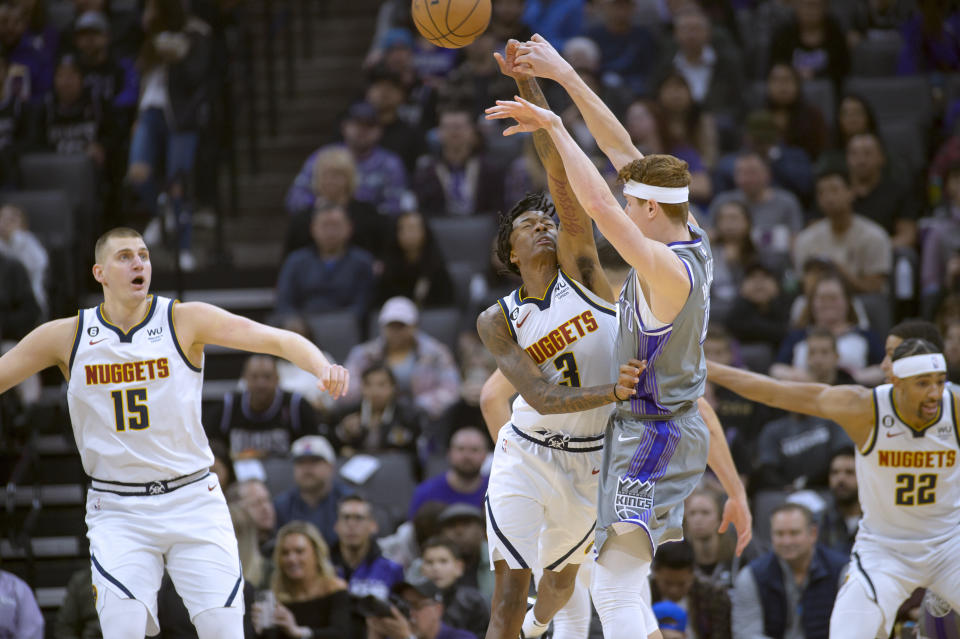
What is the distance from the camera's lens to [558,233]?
6.71 m

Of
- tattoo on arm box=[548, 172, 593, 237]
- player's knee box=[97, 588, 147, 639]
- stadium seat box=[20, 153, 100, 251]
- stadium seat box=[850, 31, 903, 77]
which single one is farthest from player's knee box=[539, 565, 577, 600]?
stadium seat box=[850, 31, 903, 77]

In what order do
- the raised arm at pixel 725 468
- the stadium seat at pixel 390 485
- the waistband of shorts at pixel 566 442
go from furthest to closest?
the stadium seat at pixel 390 485, the raised arm at pixel 725 468, the waistband of shorts at pixel 566 442

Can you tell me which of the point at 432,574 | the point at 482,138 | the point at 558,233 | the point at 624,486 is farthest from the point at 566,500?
the point at 482,138

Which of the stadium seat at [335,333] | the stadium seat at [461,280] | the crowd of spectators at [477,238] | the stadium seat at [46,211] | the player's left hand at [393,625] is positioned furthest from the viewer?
the stadium seat at [46,211]

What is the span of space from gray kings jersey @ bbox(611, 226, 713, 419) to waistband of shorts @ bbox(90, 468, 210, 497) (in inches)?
88.5

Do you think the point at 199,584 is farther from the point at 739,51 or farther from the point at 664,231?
the point at 739,51

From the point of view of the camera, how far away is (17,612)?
8430 mm

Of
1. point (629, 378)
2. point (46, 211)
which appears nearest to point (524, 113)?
point (629, 378)

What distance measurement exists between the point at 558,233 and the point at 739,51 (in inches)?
324

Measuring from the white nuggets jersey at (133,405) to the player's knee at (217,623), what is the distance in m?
0.69

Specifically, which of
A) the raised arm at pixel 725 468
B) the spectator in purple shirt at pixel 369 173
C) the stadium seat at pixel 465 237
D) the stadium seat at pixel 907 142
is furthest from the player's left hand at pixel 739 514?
the stadium seat at pixel 907 142

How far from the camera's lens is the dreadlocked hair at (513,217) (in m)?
6.80

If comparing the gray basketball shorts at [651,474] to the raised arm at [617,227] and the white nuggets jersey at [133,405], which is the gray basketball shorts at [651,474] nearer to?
the raised arm at [617,227]

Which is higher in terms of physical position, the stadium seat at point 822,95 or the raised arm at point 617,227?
the stadium seat at point 822,95
